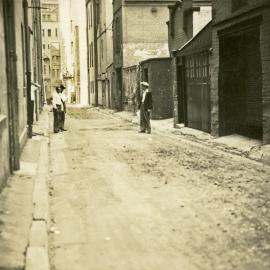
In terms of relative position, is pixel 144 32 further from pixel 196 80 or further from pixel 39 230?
pixel 39 230

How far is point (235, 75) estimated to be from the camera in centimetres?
1612

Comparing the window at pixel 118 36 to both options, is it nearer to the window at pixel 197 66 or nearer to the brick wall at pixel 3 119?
the window at pixel 197 66

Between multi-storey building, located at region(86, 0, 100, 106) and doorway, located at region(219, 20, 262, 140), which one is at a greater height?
multi-storey building, located at region(86, 0, 100, 106)

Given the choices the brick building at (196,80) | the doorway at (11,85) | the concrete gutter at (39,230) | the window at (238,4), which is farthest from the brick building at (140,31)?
the concrete gutter at (39,230)

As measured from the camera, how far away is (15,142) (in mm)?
10023

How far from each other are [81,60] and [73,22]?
895 cm

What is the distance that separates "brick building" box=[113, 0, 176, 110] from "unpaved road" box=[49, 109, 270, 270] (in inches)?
916

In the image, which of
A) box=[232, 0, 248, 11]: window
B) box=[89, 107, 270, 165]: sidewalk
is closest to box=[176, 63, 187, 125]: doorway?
box=[89, 107, 270, 165]: sidewalk

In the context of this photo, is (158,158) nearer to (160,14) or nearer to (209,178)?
(209,178)

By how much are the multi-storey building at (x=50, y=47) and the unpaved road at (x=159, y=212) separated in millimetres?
72872

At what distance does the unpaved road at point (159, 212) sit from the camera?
5.28 metres

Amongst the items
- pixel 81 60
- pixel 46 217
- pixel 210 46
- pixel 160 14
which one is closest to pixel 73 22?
pixel 81 60

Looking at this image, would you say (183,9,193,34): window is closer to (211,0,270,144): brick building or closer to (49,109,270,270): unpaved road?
(211,0,270,144): brick building

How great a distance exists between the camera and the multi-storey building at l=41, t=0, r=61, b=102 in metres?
85.9
